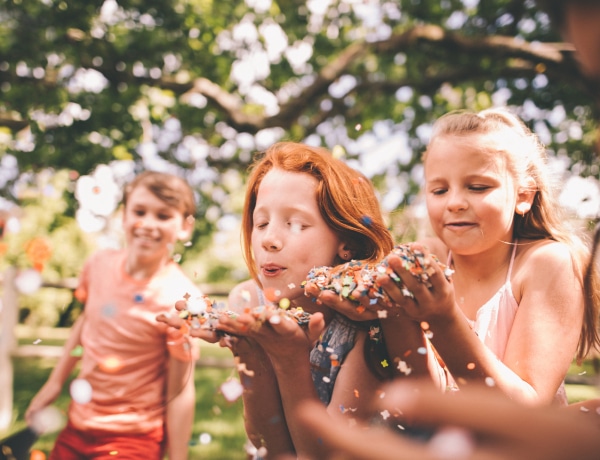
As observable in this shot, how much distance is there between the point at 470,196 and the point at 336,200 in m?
0.46

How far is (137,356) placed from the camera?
108 inches

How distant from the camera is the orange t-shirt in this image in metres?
2.69

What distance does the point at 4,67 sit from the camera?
5379mm

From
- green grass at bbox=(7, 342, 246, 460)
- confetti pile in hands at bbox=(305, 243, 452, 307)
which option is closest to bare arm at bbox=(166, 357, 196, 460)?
green grass at bbox=(7, 342, 246, 460)

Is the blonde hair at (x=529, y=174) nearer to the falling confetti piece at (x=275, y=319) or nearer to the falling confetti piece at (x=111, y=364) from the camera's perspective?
the falling confetti piece at (x=275, y=319)

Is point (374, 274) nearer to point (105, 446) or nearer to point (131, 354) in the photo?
point (131, 354)

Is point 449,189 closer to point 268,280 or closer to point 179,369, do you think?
point 268,280

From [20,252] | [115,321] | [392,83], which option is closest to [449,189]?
[115,321]

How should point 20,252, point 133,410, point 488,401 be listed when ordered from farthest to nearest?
point 20,252 < point 133,410 < point 488,401

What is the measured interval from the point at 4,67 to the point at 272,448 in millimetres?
5067

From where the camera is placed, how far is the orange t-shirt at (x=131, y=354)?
2.69 meters

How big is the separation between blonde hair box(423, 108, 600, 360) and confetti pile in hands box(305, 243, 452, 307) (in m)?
0.66

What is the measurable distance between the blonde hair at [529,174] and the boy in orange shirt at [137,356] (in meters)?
1.48

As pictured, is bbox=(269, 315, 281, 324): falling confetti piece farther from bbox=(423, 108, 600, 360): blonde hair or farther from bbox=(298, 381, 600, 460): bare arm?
bbox=(423, 108, 600, 360): blonde hair
